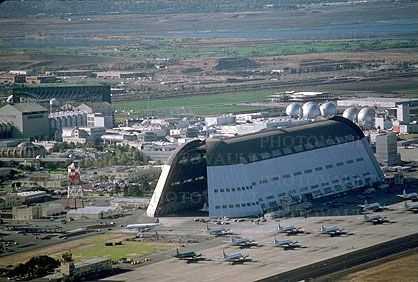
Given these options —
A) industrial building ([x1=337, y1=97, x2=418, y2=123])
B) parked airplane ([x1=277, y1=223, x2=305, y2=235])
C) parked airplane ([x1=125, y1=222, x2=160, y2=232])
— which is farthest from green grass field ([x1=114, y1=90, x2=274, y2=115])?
parked airplane ([x1=277, y1=223, x2=305, y2=235])

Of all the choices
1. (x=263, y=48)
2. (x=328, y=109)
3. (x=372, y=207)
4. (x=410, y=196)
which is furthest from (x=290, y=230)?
(x=263, y=48)

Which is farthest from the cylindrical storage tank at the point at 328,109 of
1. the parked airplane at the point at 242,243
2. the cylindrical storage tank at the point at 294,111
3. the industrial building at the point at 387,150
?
the parked airplane at the point at 242,243

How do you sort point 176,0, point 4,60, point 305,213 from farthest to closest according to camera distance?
point 176,0
point 4,60
point 305,213

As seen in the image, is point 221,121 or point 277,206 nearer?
point 277,206

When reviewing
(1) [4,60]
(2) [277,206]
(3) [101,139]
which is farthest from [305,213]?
(1) [4,60]

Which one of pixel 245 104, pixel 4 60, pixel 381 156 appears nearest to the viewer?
pixel 381 156

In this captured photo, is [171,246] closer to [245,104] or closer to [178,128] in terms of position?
[178,128]

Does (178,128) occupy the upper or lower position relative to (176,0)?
lower

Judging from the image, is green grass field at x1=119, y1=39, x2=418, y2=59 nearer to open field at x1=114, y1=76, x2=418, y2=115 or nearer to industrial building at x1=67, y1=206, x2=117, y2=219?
open field at x1=114, y1=76, x2=418, y2=115
